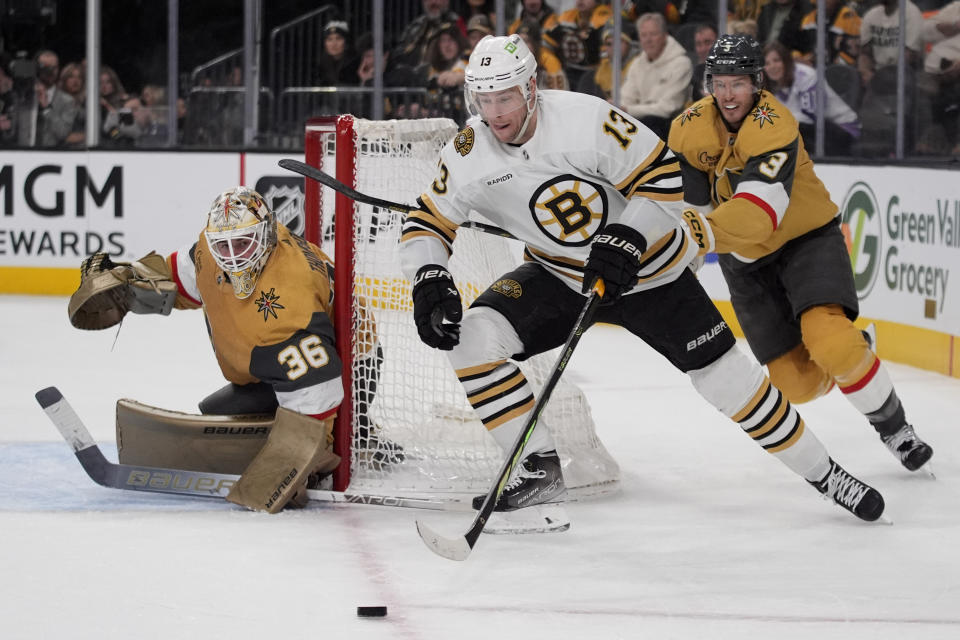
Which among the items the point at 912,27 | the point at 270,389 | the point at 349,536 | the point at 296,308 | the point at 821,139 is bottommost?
the point at 349,536

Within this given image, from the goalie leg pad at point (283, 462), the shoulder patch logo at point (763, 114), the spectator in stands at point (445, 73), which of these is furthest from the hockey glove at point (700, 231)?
the spectator in stands at point (445, 73)

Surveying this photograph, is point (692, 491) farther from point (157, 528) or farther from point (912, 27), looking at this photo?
point (912, 27)

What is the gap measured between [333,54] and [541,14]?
1.12 meters

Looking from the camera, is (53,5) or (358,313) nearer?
(358,313)

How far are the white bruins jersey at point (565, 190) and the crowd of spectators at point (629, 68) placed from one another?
2.98m

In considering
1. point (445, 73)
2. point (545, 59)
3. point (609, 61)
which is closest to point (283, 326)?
point (609, 61)

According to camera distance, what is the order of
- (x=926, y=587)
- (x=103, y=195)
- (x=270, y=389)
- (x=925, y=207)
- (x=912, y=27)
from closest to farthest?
(x=926, y=587)
(x=270, y=389)
(x=925, y=207)
(x=912, y=27)
(x=103, y=195)

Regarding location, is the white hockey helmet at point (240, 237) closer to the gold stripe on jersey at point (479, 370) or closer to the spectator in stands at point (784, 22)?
the gold stripe on jersey at point (479, 370)

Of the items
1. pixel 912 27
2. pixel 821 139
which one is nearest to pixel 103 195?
pixel 821 139

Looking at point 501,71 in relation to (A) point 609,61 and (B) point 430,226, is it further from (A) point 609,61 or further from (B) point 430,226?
(A) point 609,61

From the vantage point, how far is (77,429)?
10.2 feet

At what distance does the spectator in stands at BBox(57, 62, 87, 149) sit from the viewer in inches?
281

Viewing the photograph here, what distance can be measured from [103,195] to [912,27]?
13.0 feet

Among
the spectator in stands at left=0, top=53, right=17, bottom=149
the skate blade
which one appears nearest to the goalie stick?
the skate blade
